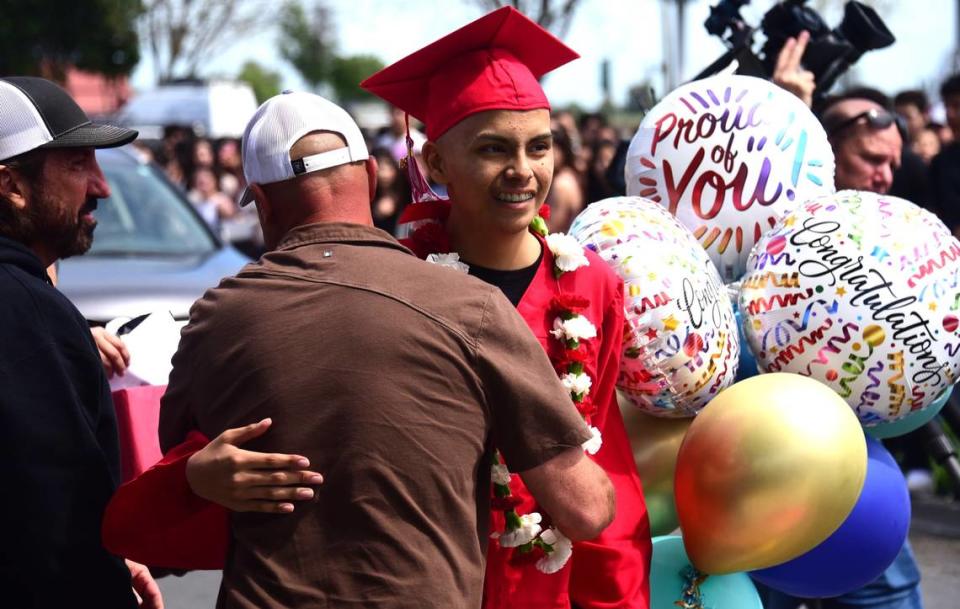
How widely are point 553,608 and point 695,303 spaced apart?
77 centimetres

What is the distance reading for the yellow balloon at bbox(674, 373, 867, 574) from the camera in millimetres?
2809

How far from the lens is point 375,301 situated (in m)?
2.19

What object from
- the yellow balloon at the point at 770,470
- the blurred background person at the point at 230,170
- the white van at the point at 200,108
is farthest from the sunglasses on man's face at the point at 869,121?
the white van at the point at 200,108

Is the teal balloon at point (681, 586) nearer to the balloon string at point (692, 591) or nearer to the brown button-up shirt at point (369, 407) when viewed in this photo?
the balloon string at point (692, 591)

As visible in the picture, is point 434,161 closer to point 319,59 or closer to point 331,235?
point 331,235

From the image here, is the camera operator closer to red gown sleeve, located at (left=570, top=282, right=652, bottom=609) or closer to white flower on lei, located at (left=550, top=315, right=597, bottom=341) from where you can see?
red gown sleeve, located at (left=570, top=282, right=652, bottom=609)

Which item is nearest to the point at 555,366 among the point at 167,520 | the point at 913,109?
the point at 167,520

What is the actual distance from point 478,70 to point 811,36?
1.92m

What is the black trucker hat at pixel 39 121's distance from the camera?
107 inches

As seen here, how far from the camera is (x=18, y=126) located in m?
2.72

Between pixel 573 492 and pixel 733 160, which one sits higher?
pixel 733 160

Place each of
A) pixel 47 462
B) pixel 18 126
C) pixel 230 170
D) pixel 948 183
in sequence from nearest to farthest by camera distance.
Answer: pixel 47 462
pixel 18 126
pixel 948 183
pixel 230 170

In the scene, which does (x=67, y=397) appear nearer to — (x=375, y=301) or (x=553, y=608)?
(x=375, y=301)

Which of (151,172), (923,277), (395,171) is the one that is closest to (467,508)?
(923,277)
